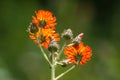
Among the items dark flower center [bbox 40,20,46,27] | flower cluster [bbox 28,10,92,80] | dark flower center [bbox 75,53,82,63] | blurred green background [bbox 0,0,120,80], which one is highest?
dark flower center [bbox 40,20,46,27]

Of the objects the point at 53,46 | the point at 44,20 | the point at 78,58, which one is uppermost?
the point at 44,20

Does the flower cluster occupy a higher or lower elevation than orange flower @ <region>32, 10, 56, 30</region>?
lower

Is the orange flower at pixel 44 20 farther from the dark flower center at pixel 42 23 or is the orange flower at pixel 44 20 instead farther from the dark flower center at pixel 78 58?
the dark flower center at pixel 78 58

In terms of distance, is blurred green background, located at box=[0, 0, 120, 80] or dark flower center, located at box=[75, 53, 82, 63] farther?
blurred green background, located at box=[0, 0, 120, 80]

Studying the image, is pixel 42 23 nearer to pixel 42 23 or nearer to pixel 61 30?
pixel 42 23

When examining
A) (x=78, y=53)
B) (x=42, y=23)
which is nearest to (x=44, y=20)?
(x=42, y=23)

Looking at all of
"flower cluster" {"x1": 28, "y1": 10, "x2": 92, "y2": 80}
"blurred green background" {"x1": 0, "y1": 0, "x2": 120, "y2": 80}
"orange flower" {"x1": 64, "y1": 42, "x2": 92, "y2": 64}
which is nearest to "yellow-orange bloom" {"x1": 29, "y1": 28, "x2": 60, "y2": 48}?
"flower cluster" {"x1": 28, "y1": 10, "x2": 92, "y2": 80}

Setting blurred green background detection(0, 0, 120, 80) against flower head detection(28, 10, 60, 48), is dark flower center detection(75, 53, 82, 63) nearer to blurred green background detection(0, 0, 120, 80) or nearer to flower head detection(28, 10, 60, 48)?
flower head detection(28, 10, 60, 48)

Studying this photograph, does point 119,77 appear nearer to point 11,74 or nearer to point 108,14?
point 11,74

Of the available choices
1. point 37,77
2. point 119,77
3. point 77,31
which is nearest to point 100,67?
point 119,77
